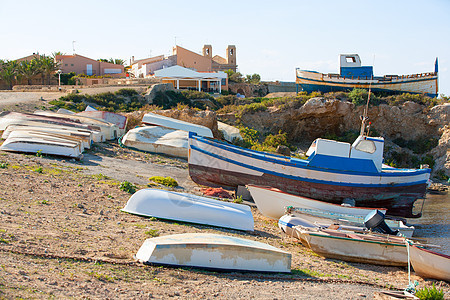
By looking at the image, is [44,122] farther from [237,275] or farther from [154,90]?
[154,90]

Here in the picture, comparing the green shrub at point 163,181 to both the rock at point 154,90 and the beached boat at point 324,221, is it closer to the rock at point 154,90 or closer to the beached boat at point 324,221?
the beached boat at point 324,221

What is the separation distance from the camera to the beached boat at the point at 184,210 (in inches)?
462

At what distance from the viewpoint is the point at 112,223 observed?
10594 mm

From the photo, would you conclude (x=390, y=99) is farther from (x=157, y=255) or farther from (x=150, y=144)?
(x=157, y=255)

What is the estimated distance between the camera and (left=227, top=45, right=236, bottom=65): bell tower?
74.6 m

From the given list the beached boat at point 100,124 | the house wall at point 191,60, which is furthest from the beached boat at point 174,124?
the house wall at point 191,60

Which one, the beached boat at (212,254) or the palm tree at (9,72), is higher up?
the palm tree at (9,72)

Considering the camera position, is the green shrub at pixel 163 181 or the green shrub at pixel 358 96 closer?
the green shrub at pixel 163 181

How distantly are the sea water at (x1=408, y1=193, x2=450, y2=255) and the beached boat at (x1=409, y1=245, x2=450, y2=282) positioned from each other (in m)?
3.25

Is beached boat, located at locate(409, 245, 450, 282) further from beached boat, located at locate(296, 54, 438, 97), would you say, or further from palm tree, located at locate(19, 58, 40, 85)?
palm tree, located at locate(19, 58, 40, 85)

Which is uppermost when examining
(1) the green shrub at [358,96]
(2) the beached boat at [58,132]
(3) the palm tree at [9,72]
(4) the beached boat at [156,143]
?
(3) the palm tree at [9,72]

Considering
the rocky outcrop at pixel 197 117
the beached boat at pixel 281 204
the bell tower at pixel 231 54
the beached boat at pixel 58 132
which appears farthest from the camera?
the bell tower at pixel 231 54

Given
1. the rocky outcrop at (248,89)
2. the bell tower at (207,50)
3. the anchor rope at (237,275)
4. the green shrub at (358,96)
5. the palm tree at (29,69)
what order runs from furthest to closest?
the bell tower at (207,50)
the rocky outcrop at (248,89)
the palm tree at (29,69)
the green shrub at (358,96)
the anchor rope at (237,275)

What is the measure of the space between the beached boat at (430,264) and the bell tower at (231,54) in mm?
66441
